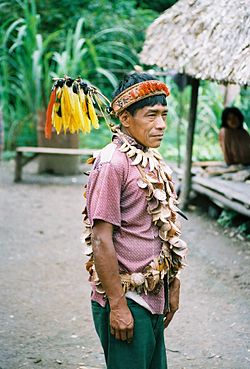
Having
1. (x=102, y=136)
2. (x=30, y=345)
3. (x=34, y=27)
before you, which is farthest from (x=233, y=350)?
(x=102, y=136)

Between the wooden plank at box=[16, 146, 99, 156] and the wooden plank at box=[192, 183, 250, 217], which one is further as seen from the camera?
the wooden plank at box=[16, 146, 99, 156]

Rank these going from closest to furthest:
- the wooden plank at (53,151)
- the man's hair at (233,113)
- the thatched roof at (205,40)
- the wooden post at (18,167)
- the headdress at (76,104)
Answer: the headdress at (76,104), the thatched roof at (205,40), the man's hair at (233,113), the wooden plank at (53,151), the wooden post at (18,167)

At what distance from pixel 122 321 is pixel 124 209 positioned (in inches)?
16.8

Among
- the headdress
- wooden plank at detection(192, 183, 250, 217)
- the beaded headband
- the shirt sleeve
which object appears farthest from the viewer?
wooden plank at detection(192, 183, 250, 217)

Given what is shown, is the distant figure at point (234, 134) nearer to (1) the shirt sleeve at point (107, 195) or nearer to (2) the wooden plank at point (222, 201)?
(2) the wooden plank at point (222, 201)

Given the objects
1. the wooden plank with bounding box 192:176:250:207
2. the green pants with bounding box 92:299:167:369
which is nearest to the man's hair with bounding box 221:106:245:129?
the wooden plank with bounding box 192:176:250:207

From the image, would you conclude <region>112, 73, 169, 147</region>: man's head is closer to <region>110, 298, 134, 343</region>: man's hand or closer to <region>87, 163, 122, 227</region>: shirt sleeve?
<region>87, 163, 122, 227</region>: shirt sleeve

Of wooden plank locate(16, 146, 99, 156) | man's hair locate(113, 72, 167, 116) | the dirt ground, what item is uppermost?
man's hair locate(113, 72, 167, 116)

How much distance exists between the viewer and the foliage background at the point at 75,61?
10.7 metres

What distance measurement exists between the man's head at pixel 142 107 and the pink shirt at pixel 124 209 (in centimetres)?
11

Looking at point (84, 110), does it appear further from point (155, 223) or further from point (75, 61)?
point (75, 61)

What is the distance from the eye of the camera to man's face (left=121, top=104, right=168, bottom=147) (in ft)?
8.50

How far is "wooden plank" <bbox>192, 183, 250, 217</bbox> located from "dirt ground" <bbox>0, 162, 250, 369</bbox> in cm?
33

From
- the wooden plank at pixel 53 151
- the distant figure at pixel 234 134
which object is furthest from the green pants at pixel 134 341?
the wooden plank at pixel 53 151
